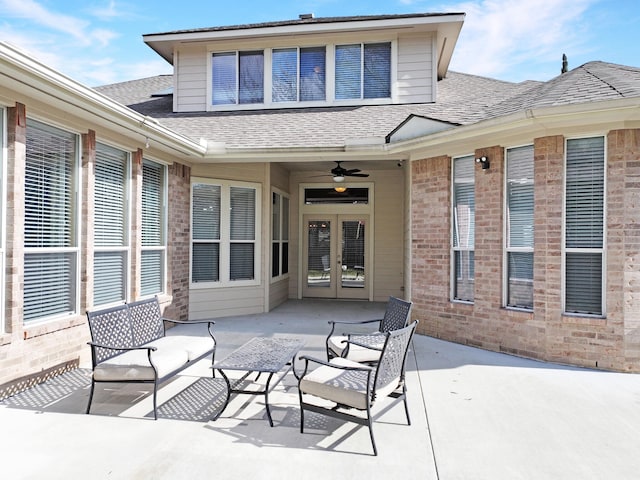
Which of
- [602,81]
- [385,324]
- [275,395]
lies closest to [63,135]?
[275,395]

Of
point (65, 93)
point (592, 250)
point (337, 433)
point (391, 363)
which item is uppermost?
point (65, 93)

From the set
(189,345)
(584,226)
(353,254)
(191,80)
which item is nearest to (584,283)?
(584,226)

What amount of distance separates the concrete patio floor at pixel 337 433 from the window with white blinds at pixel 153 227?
2.14 meters

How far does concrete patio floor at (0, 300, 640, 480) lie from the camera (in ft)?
9.87

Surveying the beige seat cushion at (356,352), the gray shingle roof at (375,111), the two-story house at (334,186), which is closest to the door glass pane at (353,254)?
the two-story house at (334,186)

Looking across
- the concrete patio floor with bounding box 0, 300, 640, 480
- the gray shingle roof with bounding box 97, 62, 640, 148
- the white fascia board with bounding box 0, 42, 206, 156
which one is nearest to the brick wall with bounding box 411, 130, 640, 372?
the concrete patio floor with bounding box 0, 300, 640, 480

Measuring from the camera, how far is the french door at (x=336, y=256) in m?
11.3

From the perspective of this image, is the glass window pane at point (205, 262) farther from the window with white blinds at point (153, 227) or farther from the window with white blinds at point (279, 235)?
the window with white blinds at point (279, 235)

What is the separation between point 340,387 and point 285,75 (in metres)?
7.96

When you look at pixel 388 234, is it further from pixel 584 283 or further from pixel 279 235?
pixel 584 283

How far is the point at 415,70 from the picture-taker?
9.19 meters

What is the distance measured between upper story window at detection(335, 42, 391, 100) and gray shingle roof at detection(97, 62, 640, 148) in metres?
0.43

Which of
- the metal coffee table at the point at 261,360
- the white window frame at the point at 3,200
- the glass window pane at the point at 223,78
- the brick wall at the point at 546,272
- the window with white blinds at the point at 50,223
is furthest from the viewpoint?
the glass window pane at the point at 223,78

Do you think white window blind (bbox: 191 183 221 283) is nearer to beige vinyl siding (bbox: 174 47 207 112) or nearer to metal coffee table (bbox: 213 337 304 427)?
beige vinyl siding (bbox: 174 47 207 112)
